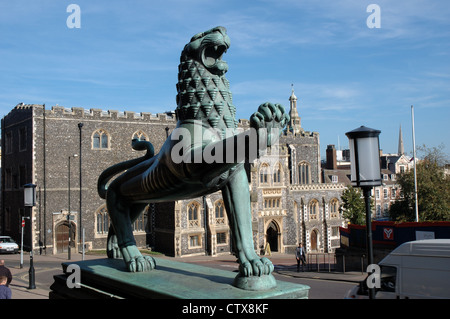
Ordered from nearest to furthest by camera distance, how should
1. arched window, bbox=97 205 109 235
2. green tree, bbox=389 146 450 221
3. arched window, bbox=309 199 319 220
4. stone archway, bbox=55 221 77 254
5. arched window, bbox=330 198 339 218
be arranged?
green tree, bbox=389 146 450 221 → stone archway, bbox=55 221 77 254 → arched window, bbox=97 205 109 235 → arched window, bbox=309 199 319 220 → arched window, bbox=330 198 339 218

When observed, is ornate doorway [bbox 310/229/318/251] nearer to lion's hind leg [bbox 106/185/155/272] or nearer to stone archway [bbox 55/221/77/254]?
stone archway [bbox 55/221/77/254]

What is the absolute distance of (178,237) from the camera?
33.2m

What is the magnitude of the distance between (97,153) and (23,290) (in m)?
19.4

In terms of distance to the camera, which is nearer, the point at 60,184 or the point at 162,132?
the point at 60,184

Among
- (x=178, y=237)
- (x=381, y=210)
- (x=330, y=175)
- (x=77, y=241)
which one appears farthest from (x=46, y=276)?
(x=381, y=210)

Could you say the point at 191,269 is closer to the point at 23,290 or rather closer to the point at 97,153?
the point at 23,290

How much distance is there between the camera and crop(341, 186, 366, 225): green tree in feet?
129

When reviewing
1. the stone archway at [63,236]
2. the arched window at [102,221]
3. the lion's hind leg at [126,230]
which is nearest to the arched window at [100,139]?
the arched window at [102,221]

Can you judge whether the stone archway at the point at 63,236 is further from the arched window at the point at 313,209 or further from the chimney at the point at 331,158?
the chimney at the point at 331,158

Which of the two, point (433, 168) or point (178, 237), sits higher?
point (433, 168)

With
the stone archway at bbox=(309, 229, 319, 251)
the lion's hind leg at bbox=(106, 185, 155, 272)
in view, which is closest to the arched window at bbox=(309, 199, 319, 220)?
the stone archway at bbox=(309, 229, 319, 251)

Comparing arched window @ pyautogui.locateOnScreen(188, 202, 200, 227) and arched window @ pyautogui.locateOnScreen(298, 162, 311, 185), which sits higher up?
arched window @ pyautogui.locateOnScreen(298, 162, 311, 185)

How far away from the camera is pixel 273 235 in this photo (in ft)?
135

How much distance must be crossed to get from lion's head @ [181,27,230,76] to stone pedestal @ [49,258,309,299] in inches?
82.7
